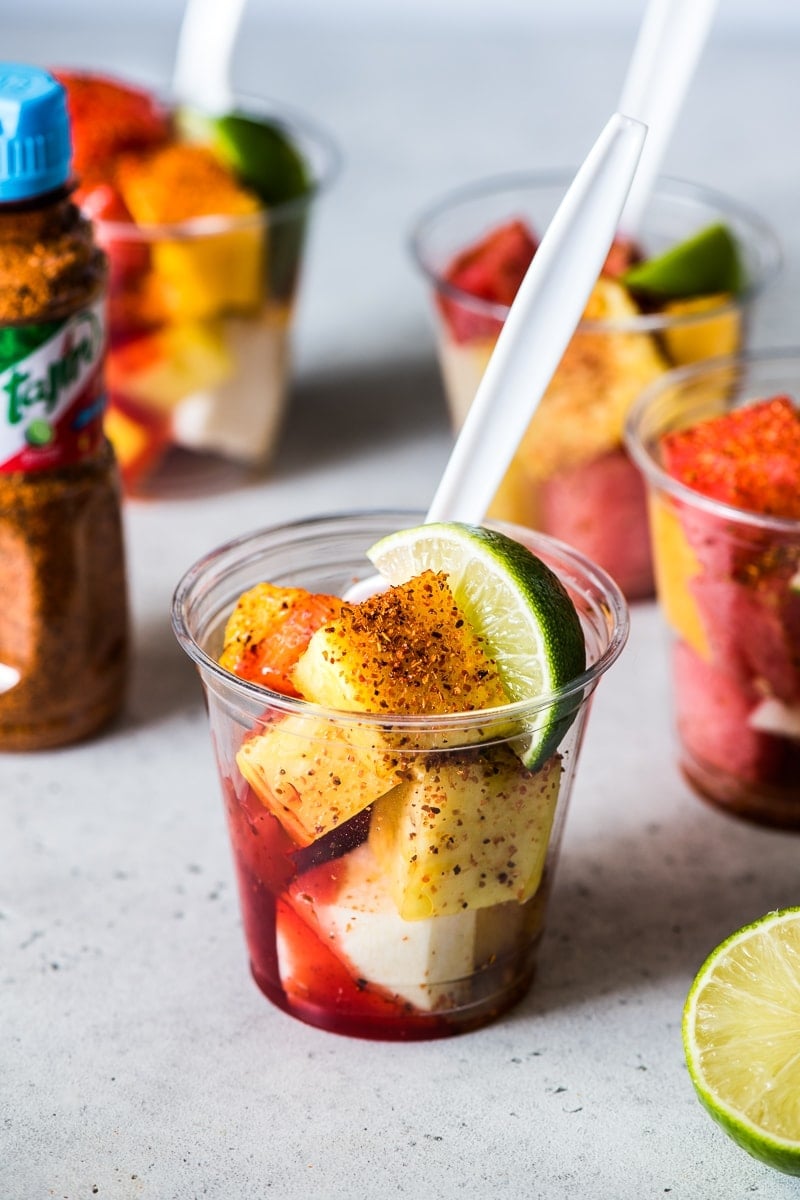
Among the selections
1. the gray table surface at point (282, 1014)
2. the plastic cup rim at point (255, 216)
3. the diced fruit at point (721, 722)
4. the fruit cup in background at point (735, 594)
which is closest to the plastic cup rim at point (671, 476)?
the fruit cup in background at point (735, 594)

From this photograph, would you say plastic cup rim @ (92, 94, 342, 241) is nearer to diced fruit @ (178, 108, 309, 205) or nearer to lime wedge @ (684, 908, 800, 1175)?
diced fruit @ (178, 108, 309, 205)

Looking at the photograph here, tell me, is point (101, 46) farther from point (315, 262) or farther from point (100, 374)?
point (100, 374)

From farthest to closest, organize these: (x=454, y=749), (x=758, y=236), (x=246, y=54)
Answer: (x=246, y=54) < (x=758, y=236) < (x=454, y=749)

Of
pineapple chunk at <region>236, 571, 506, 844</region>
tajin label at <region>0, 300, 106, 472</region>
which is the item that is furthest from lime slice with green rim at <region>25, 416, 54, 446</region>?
pineapple chunk at <region>236, 571, 506, 844</region>

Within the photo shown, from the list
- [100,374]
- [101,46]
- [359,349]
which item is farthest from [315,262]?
[100,374]

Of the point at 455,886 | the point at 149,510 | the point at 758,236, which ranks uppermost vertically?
the point at 758,236

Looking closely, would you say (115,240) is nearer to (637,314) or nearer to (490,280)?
(490,280)
